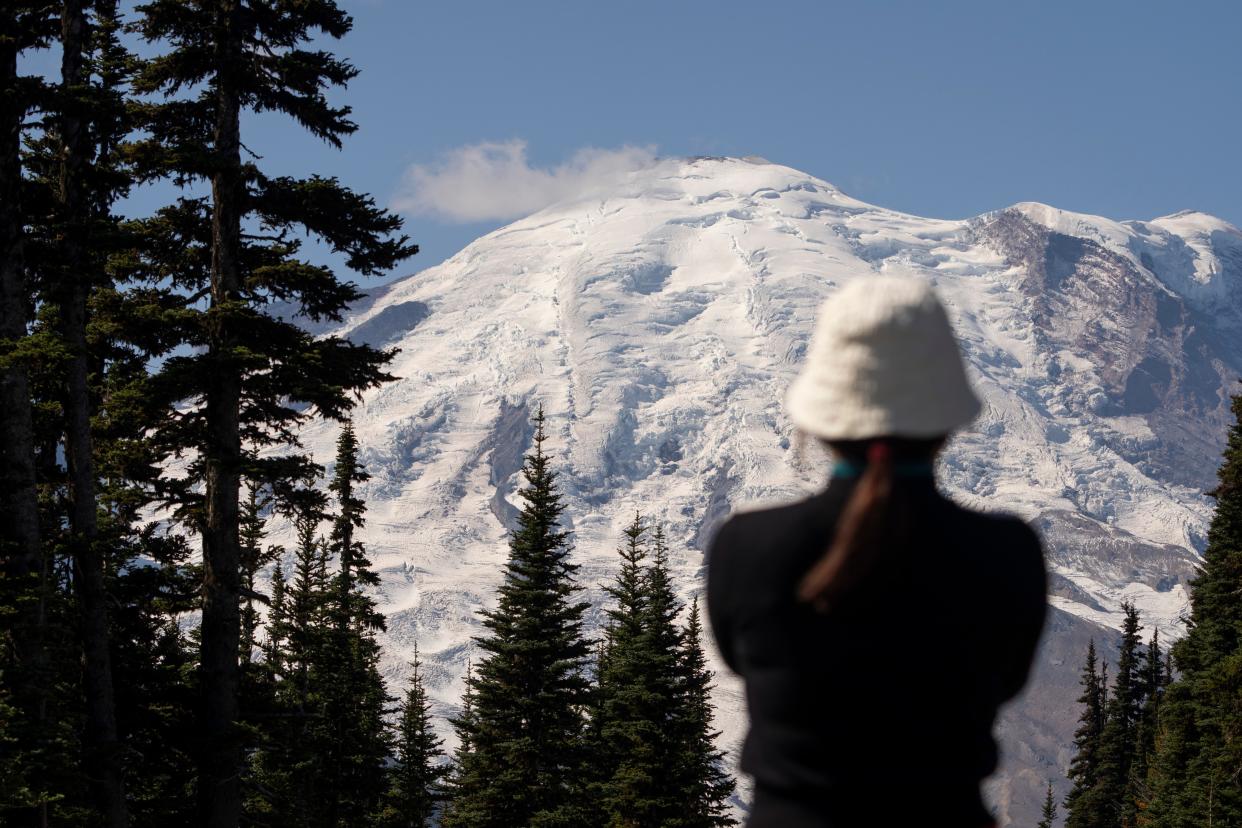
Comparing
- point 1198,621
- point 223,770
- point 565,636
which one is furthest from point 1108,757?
point 223,770

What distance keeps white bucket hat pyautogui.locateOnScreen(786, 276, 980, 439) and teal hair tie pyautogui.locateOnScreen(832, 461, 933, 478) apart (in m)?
0.08

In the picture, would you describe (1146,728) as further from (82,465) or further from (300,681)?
(82,465)

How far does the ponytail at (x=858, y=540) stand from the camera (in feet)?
8.95

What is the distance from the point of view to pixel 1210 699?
32.8 metres

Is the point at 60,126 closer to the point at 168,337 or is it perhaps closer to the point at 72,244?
the point at 72,244

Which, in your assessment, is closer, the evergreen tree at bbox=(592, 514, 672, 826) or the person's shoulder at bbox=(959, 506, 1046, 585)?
the person's shoulder at bbox=(959, 506, 1046, 585)

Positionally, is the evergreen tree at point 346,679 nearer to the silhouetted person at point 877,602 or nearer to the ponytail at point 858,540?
the silhouetted person at point 877,602

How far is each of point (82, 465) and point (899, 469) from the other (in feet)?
53.3

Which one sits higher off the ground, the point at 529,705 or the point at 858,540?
the point at 858,540

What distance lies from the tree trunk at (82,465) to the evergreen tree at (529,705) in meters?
18.1

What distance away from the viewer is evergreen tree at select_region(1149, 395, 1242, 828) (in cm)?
2967

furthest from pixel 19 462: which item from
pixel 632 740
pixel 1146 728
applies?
pixel 1146 728

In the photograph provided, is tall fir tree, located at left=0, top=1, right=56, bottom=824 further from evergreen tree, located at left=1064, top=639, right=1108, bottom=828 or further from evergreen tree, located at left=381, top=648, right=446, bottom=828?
evergreen tree, located at left=1064, top=639, right=1108, bottom=828

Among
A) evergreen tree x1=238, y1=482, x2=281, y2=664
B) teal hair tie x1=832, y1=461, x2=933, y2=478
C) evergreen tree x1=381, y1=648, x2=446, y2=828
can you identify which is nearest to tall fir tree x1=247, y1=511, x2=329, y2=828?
evergreen tree x1=238, y1=482, x2=281, y2=664
